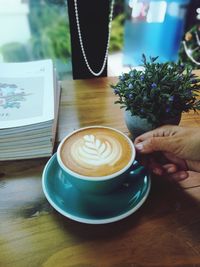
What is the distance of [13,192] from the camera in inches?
20.3

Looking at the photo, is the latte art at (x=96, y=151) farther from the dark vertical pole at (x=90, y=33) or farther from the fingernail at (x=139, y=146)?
the dark vertical pole at (x=90, y=33)

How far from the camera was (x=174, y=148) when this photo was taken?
1.67 feet

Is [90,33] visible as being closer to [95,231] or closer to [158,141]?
[158,141]

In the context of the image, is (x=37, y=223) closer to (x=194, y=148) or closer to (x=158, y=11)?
(x=194, y=148)

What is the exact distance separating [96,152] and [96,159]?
2cm

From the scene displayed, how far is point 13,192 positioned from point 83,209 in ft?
0.52

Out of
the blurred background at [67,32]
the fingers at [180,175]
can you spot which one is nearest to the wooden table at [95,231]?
the fingers at [180,175]

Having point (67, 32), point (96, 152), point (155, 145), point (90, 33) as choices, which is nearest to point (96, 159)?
point (96, 152)

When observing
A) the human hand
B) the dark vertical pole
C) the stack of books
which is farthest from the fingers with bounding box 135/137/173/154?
the dark vertical pole

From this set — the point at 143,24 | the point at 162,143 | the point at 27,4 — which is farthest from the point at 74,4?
the point at 143,24

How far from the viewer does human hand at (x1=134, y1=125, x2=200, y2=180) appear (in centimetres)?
51

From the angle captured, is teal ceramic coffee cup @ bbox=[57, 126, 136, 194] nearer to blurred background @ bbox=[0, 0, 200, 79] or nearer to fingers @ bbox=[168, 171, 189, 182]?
fingers @ bbox=[168, 171, 189, 182]

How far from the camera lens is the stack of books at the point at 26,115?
543 millimetres

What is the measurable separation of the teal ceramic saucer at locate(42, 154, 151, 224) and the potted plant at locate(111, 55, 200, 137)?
0.38 feet
